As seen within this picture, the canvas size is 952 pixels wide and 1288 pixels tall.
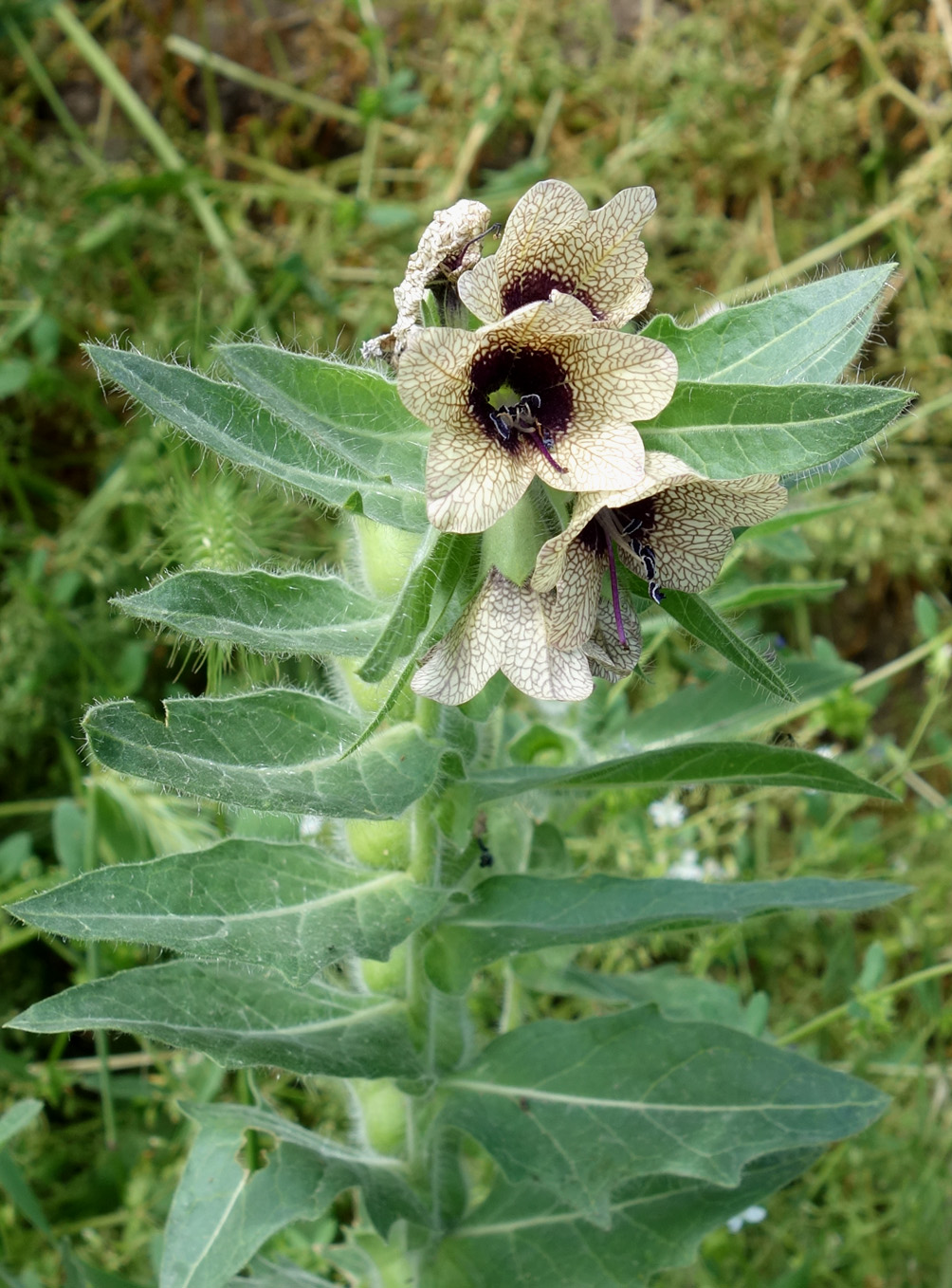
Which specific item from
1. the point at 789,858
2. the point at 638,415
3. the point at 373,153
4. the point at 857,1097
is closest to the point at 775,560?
the point at 789,858

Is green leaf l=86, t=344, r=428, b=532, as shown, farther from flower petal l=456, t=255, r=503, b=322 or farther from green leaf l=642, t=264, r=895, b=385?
green leaf l=642, t=264, r=895, b=385

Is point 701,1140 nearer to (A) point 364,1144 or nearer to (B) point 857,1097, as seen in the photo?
(B) point 857,1097

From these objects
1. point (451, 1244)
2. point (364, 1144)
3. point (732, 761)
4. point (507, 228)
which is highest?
point (507, 228)

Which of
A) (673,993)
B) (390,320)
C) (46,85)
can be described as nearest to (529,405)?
(673,993)

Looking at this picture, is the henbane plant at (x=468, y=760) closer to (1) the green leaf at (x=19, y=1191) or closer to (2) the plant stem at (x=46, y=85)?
(1) the green leaf at (x=19, y=1191)

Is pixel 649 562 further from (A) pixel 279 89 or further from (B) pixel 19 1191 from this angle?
(A) pixel 279 89

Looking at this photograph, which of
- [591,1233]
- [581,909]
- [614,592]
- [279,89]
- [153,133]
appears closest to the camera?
[614,592]

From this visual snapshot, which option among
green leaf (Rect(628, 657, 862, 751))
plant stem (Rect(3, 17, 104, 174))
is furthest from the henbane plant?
plant stem (Rect(3, 17, 104, 174))
